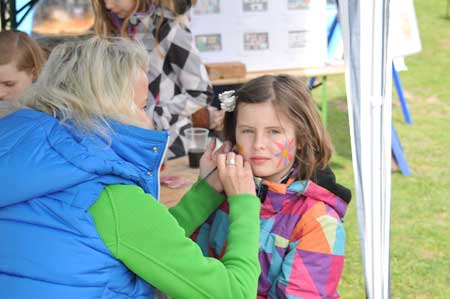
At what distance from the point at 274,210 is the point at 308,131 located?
0.91 feet

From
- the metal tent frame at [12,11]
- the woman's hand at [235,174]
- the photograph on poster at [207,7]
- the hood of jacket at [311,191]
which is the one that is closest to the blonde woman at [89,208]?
the woman's hand at [235,174]

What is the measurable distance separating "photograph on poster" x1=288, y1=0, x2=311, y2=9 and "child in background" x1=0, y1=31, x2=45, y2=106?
9.90 ft

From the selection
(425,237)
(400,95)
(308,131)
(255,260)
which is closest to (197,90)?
(308,131)

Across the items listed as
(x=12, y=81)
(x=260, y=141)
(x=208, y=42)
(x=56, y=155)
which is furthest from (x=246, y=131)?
(x=208, y=42)

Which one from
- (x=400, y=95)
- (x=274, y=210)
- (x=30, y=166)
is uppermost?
(x=30, y=166)

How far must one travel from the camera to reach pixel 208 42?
17.2 ft

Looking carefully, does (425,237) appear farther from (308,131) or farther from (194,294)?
(194,294)

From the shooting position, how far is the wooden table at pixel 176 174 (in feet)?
7.96

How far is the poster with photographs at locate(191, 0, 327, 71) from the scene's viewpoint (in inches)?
206

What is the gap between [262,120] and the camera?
1974 mm

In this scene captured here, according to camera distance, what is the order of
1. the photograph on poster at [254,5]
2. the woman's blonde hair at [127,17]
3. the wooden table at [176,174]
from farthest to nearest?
the photograph on poster at [254,5] → the woman's blonde hair at [127,17] → the wooden table at [176,174]

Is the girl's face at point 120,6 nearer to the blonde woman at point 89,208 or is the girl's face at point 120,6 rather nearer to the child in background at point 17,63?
the child in background at point 17,63

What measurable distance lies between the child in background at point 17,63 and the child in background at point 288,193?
1.05m

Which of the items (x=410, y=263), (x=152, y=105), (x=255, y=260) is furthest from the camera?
(x=410, y=263)
